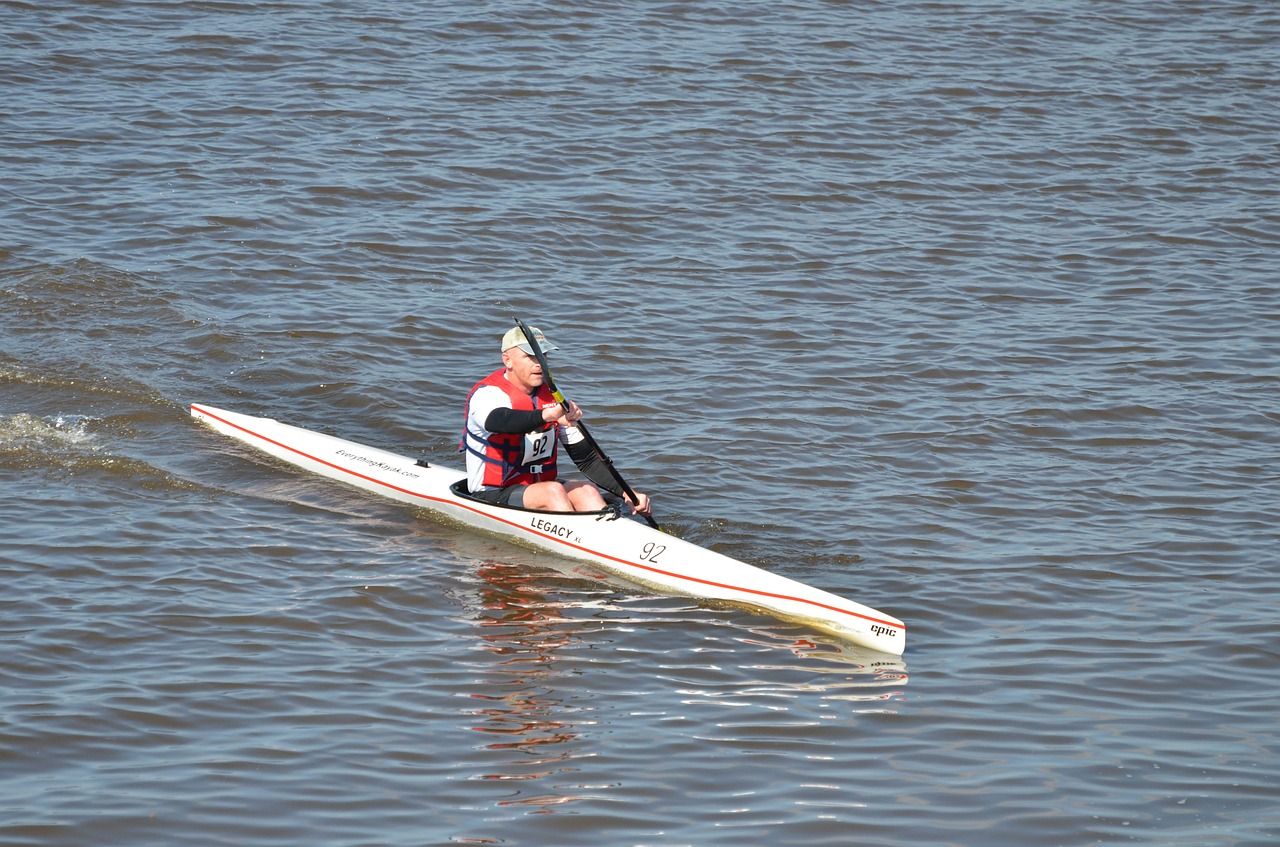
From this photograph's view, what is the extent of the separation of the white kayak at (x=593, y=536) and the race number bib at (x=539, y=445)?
1.06 ft

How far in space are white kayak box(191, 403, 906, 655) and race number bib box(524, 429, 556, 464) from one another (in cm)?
32

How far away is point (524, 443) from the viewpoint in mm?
7234

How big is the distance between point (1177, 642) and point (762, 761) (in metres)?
2.21

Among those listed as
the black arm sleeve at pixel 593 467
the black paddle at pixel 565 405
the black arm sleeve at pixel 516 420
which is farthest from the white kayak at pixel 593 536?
the black arm sleeve at pixel 516 420

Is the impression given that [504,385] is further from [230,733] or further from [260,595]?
[230,733]

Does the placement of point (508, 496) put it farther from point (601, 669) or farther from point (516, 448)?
point (601, 669)

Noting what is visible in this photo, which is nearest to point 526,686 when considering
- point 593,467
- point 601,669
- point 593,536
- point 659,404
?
point 601,669

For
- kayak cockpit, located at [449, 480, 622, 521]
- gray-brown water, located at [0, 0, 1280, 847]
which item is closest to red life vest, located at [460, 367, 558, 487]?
kayak cockpit, located at [449, 480, 622, 521]

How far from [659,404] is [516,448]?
180cm

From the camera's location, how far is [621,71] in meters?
15.0

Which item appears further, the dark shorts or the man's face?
the dark shorts

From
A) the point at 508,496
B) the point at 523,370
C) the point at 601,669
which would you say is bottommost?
the point at 601,669

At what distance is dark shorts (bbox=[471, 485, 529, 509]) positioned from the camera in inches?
283

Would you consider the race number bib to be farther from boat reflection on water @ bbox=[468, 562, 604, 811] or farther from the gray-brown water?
boat reflection on water @ bbox=[468, 562, 604, 811]
